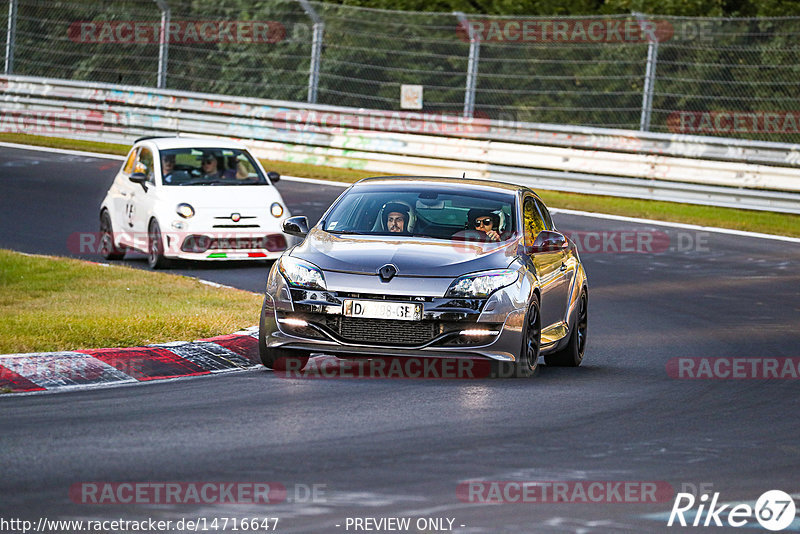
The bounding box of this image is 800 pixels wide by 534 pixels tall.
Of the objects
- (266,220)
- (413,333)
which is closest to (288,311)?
(413,333)

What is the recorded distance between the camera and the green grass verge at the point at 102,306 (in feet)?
37.0

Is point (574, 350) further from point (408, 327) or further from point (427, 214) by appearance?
point (408, 327)

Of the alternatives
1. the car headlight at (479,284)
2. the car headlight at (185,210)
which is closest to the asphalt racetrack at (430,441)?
the car headlight at (479,284)

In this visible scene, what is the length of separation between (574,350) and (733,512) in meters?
5.34

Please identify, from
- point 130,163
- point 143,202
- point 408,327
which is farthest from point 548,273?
point 130,163

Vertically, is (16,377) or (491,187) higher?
(491,187)

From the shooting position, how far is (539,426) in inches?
343

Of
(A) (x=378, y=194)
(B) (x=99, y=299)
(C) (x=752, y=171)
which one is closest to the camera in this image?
(A) (x=378, y=194)

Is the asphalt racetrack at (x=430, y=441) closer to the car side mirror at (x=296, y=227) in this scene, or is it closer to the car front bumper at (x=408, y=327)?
the car front bumper at (x=408, y=327)

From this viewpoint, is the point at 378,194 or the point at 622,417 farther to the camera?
the point at 378,194

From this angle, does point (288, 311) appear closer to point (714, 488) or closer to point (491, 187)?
point (491, 187)

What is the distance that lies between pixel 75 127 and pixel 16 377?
23298 millimetres

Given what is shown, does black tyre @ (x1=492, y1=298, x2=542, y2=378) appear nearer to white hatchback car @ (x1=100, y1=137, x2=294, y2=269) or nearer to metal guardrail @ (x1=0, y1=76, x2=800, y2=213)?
white hatchback car @ (x1=100, y1=137, x2=294, y2=269)

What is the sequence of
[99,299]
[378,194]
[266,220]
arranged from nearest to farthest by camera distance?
[378,194] → [99,299] → [266,220]
